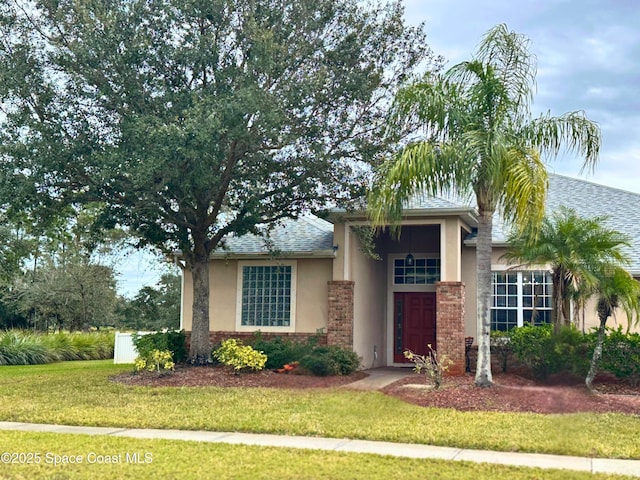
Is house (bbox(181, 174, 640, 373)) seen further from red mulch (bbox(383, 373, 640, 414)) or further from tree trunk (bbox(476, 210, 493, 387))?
tree trunk (bbox(476, 210, 493, 387))

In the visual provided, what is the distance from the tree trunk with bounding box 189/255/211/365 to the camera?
1720 cm

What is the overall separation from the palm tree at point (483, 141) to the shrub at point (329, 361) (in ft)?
13.1

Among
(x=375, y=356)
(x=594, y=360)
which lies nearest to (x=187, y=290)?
(x=375, y=356)

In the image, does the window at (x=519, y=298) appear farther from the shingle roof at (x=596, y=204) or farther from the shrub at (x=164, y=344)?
the shrub at (x=164, y=344)

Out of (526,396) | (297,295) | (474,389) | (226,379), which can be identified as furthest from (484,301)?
(297,295)

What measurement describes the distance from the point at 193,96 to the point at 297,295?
6.88 m

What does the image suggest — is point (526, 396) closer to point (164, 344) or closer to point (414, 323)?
point (414, 323)

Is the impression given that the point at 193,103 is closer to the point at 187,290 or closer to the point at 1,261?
the point at 187,290

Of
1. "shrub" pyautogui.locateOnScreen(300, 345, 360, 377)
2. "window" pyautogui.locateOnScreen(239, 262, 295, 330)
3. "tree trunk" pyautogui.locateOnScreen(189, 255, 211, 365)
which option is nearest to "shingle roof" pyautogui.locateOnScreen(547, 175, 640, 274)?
"shrub" pyautogui.locateOnScreen(300, 345, 360, 377)

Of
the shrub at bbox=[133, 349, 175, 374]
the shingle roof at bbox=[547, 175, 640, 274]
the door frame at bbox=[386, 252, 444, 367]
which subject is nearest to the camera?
the shrub at bbox=[133, 349, 175, 374]

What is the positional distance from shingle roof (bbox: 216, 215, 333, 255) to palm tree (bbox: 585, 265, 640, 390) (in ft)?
23.1

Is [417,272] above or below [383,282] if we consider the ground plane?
above

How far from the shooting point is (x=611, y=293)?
13.4 metres

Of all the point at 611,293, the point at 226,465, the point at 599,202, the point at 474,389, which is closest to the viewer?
the point at 226,465
